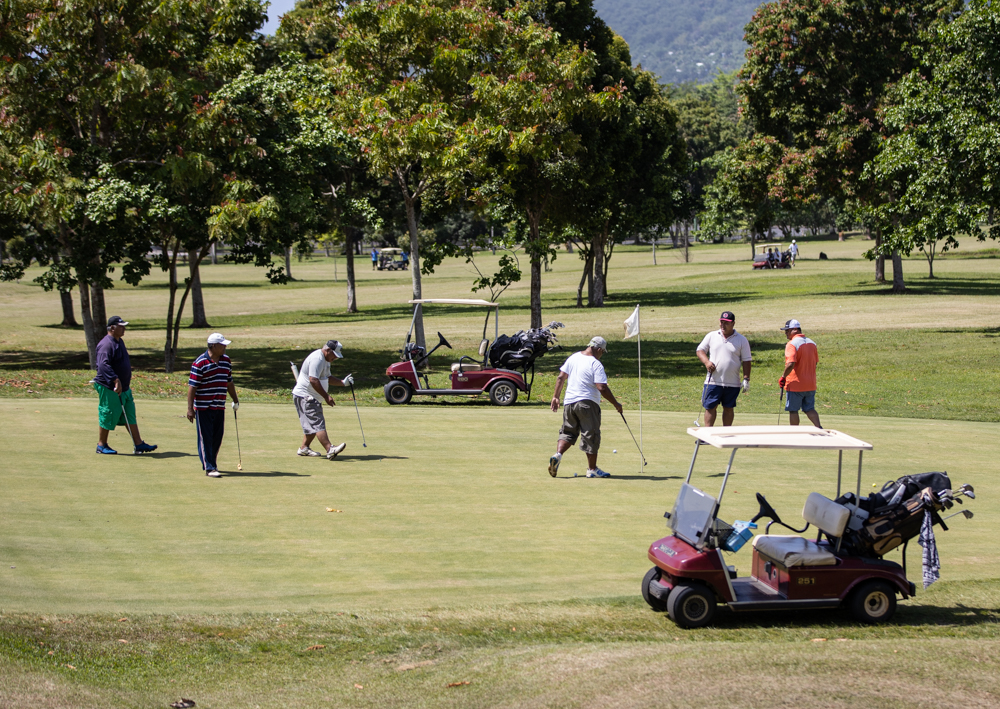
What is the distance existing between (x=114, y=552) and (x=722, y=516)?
6.36m

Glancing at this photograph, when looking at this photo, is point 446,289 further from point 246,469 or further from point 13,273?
point 246,469

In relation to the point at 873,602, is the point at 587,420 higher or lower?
higher

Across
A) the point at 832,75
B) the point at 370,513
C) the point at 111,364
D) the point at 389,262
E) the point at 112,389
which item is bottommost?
the point at 370,513

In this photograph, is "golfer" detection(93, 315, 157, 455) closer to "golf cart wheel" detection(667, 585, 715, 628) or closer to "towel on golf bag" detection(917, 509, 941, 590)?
"golf cart wheel" detection(667, 585, 715, 628)

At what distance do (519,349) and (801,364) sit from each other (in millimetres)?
7757

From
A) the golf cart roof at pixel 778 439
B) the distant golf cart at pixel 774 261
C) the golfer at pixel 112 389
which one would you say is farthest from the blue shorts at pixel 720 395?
the distant golf cart at pixel 774 261

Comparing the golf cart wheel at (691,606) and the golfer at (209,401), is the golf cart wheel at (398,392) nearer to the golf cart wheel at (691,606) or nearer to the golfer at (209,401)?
the golfer at (209,401)

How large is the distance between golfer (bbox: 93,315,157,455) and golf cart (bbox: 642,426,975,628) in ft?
28.3

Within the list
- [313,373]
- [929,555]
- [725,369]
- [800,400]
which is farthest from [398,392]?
[929,555]

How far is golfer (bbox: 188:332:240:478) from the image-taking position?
41.9ft

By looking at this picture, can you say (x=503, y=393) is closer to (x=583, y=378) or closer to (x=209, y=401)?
(x=583, y=378)

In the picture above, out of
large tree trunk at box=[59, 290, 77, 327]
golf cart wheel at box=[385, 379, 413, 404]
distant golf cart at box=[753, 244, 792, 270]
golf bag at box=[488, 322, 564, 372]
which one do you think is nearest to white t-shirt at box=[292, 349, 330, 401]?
golf cart wheel at box=[385, 379, 413, 404]

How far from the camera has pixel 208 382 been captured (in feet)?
42.2

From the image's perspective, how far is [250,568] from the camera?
918 centimetres
